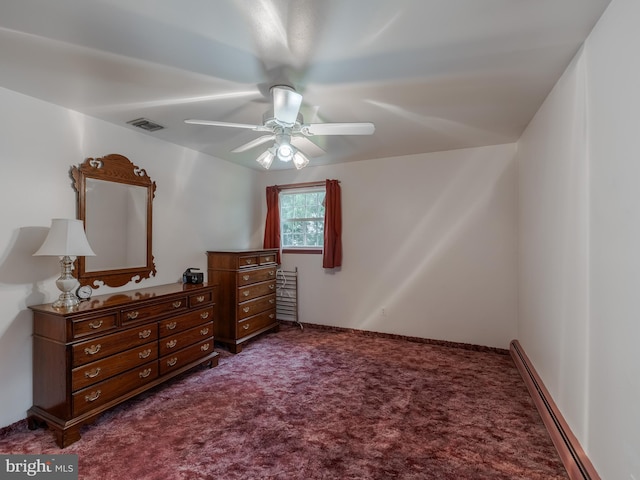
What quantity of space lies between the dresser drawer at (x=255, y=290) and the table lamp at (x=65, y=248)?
5.56ft

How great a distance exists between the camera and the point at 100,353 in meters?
2.24

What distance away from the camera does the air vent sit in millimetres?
2838

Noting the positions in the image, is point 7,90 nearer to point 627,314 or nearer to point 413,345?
point 627,314

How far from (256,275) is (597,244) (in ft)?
11.0

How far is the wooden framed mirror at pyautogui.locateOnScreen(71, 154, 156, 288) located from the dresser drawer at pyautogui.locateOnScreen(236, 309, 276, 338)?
120 centimetres

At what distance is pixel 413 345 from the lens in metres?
3.88

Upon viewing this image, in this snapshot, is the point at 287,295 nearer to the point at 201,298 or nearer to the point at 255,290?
the point at 255,290

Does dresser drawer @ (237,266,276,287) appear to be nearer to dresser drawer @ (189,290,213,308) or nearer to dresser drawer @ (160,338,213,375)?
dresser drawer @ (189,290,213,308)

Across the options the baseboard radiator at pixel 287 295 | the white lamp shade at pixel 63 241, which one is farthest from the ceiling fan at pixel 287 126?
the baseboard radiator at pixel 287 295

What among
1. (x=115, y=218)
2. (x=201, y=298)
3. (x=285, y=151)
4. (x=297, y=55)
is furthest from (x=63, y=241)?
(x=297, y=55)

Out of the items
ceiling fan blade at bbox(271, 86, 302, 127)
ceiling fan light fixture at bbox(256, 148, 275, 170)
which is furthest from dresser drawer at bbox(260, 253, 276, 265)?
ceiling fan blade at bbox(271, 86, 302, 127)

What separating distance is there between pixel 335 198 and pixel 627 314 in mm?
3394

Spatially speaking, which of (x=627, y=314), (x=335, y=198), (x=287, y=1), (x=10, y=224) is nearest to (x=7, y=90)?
(x=10, y=224)

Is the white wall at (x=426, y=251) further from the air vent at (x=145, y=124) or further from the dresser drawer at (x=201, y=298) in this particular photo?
the air vent at (x=145, y=124)
